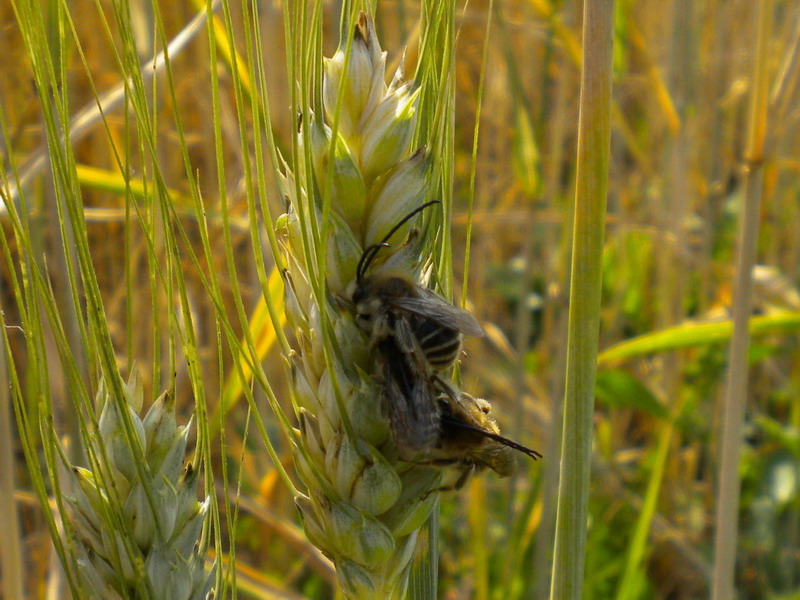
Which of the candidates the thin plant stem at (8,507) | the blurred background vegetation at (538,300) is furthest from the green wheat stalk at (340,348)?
the blurred background vegetation at (538,300)

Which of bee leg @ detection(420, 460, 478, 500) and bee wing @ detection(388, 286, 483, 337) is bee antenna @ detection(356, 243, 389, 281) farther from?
bee leg @ detection(420, 460, 478, 500)

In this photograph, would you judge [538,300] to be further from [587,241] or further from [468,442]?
[587,241]

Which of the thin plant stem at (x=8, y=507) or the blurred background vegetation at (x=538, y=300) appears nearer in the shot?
the thin plant stem at (x=8, y=507)

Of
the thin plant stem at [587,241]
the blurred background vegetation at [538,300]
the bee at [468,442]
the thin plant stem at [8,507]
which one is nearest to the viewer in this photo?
the thin plant stem at [587,241]

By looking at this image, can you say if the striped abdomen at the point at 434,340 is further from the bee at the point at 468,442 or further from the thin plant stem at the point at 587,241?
the thin plant stem at the point at 587,241

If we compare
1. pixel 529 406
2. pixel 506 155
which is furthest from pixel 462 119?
pixel 529 406

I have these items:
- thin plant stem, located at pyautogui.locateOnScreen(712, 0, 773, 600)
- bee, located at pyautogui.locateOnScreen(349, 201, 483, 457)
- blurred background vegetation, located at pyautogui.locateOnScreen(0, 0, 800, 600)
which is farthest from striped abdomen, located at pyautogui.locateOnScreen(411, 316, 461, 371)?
blurred background vegetation, located at pyautogui.locateOnScreen(0, 0, 800, 600)

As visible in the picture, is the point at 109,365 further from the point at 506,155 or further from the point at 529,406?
the point at 506,155
